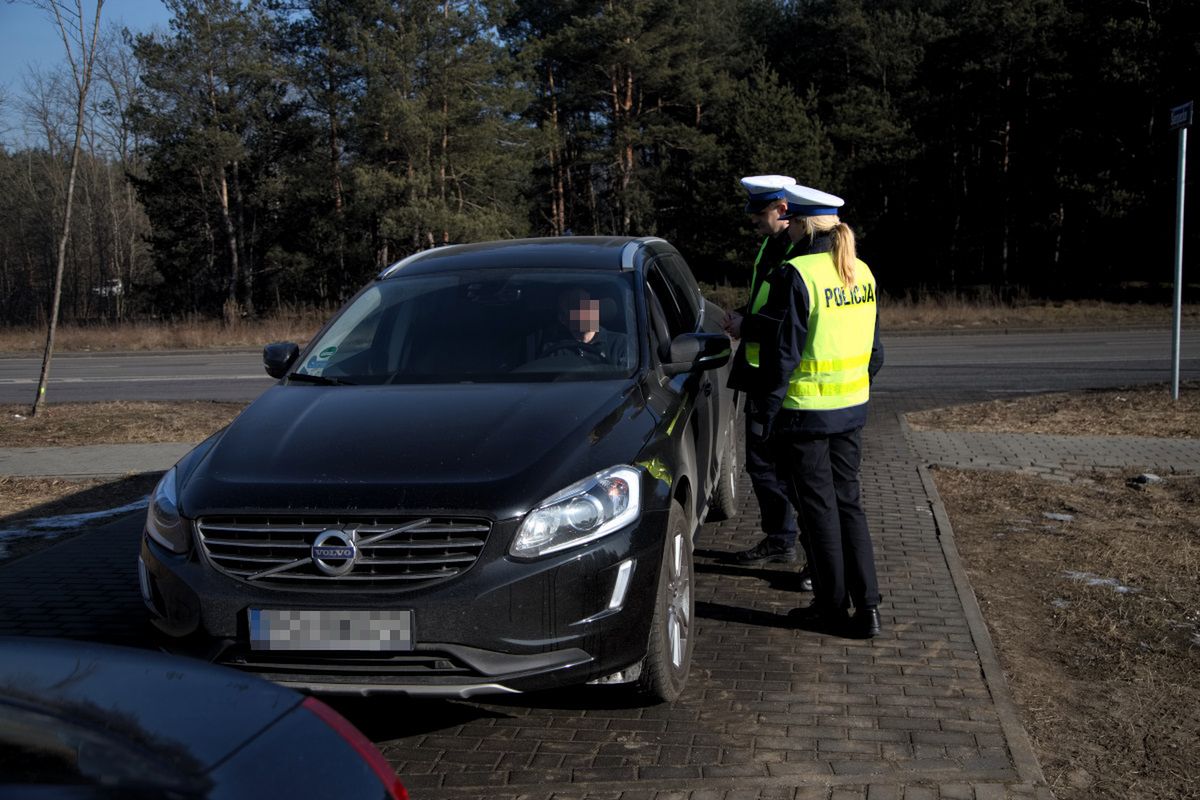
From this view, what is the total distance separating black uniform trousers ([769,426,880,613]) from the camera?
5.29m

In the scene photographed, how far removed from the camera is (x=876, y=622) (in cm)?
536

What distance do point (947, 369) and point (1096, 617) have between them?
1211 cm

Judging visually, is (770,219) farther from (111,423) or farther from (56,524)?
(111,423)

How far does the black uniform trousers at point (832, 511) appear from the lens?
5289mm

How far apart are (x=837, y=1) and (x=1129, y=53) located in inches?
541

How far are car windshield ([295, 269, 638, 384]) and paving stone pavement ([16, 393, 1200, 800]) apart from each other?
1.39m

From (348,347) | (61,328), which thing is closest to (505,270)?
(348,347)

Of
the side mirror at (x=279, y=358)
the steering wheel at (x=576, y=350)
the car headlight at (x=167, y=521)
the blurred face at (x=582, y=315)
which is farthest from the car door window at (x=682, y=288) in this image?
the car headlight at (x=167, y=521)

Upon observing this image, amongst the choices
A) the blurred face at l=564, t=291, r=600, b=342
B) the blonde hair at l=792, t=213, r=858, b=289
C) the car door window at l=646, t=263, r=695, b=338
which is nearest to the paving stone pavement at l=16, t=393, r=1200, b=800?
the car door window at l=646, t=263, r=695, b=338

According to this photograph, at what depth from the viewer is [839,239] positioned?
5.20 m

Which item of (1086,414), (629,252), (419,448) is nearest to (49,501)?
(629,252)

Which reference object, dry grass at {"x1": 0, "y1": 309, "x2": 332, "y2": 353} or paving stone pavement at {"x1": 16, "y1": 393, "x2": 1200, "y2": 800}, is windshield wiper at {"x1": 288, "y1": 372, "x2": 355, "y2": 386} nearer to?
paving stone pavement at {"x1": 16, "y1": 393, "x2": 1200, "y2": 800}

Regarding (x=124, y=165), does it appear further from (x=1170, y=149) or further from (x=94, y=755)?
(x=94, y=755)

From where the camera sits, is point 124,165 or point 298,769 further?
point 124,165
